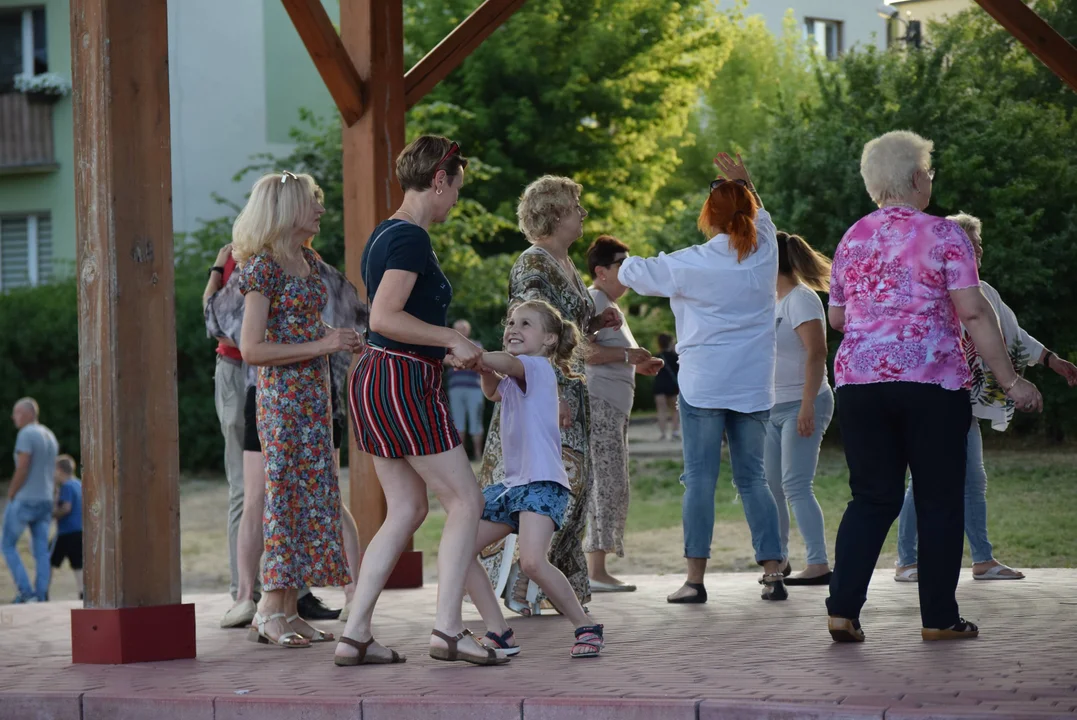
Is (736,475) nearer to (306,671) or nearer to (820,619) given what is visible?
(820,619)

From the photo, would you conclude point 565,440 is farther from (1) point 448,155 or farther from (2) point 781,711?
(2) point 781,711

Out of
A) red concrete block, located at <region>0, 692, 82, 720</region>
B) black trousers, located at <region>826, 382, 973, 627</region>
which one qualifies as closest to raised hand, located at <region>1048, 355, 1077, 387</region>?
black trousers, located at <region>826, 382, 973, 627</region>

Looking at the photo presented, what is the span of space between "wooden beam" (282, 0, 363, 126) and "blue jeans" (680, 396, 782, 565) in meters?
2.51

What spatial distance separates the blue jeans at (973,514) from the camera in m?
8.09

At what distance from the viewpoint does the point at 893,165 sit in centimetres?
582

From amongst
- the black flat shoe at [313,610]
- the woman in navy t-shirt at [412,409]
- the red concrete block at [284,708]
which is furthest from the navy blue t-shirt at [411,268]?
the black flat shoe at [313,610]

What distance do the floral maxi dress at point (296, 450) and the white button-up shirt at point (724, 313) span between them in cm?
175

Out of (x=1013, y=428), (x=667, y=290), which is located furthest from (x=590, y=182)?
(x=667, y=290)

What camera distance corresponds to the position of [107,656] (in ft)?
19.6

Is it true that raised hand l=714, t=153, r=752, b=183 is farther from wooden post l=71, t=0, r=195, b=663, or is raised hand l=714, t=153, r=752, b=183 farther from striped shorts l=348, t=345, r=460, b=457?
wooden post l=71, t=0, r=195, b=663

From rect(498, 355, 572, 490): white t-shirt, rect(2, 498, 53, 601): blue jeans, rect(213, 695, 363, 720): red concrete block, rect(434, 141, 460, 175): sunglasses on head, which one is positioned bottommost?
rect(2, 498, 53, 601): blue jeans

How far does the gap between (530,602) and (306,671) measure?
6.54ft

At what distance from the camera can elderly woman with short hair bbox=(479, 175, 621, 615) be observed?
700 centimetres

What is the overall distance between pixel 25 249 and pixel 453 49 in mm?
20453
